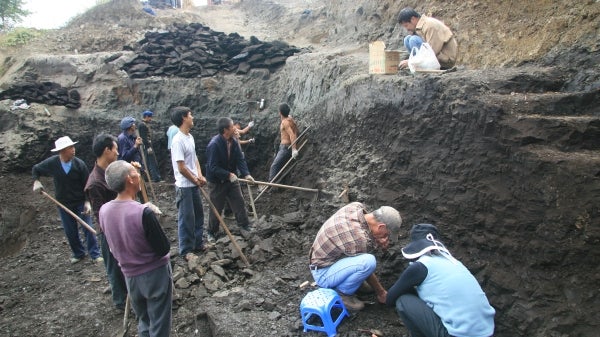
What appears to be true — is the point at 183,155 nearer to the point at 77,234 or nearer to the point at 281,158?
the point at 77,234

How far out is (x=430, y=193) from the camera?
177 inches

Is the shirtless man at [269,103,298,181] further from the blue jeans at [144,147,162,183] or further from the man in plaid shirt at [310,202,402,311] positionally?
the man in plaid shirt at [310,202,402,311]

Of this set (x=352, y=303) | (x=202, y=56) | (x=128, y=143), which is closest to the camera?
(x=352, y=303)

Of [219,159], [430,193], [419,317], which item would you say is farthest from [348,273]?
[219,159]

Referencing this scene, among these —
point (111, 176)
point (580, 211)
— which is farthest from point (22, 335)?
point (580, 211)

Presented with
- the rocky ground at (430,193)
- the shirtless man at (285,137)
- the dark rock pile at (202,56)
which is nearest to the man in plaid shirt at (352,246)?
the rocky ground at (430,193)

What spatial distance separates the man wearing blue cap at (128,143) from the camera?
22.8 ft

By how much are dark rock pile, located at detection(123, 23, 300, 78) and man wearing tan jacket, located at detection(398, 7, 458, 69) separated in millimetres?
5657

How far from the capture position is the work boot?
157 inches

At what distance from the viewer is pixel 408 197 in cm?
475

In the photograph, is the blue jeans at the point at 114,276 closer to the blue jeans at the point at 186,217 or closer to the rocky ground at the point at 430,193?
the rocky ground at the point at 430,193

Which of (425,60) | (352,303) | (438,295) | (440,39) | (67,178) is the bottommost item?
(352,303)

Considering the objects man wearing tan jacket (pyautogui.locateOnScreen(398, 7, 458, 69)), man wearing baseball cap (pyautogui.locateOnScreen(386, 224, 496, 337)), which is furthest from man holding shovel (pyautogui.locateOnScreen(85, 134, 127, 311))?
man wearing tan jacket (pyautogui.locateOnScreen(398, 7, 458, 69))

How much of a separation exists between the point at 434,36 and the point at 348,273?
148 inches
